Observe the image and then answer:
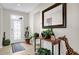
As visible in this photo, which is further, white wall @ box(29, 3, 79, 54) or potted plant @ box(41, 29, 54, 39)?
potted plant @ box(41, 29, 54, 39)

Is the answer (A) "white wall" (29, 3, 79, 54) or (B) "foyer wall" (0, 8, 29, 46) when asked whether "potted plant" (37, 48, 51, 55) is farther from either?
(B) "foyer wall" (0, 8, 29, 46)

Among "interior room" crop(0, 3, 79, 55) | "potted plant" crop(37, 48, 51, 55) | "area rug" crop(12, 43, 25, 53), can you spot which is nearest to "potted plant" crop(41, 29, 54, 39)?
"interior room" crop(0, 3, 79, 55)

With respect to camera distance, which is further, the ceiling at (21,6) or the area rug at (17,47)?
the area rug at (17,47)

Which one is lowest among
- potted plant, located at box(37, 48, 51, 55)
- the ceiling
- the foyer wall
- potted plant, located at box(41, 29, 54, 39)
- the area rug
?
potted plant, located at box(37, 48, 51, 55)

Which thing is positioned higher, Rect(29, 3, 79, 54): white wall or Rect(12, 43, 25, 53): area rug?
Rect(29, 3, 79, 54): white wall

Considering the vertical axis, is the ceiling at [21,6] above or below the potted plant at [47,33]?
above

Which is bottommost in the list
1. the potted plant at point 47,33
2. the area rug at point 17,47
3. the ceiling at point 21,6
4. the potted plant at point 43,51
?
the potted plant at point 43,51

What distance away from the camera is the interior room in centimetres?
120

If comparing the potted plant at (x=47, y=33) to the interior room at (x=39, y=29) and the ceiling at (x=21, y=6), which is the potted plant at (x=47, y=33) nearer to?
the interior room at (x=39, y=29)

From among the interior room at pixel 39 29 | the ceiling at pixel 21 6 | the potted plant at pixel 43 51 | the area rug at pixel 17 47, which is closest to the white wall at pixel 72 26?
the interior room at pixel 39 29

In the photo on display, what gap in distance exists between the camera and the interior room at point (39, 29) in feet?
3.94

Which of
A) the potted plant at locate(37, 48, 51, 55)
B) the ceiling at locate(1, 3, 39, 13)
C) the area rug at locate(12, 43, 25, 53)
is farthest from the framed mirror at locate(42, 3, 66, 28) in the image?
the area rug at locate(12, 43, 25, 53)

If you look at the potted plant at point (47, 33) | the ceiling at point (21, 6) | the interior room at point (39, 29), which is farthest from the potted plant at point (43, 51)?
the ceiling at point (21, 6)
